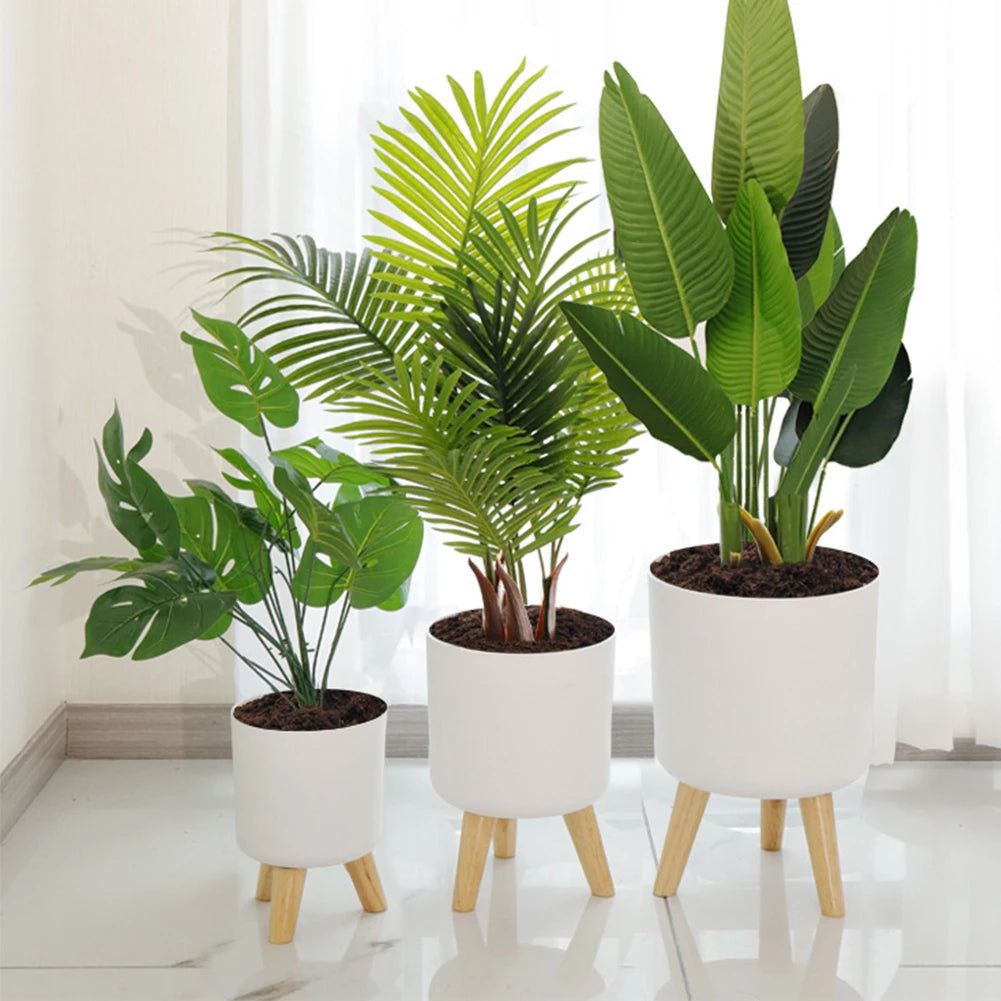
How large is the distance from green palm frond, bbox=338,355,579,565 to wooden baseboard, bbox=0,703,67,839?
821mm

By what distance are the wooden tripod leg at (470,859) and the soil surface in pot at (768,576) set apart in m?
0.40

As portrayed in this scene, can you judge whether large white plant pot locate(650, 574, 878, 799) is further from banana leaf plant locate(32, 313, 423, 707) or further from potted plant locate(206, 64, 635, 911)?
banana leaf plant locate(32, 313, 423, 707)

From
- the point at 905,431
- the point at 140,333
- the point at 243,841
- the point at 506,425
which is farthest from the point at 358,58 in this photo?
the point at 243,841

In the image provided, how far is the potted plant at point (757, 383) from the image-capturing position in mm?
1470

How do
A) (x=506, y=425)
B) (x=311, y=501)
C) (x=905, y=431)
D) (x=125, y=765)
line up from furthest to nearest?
1. (x=125, y=765)
2. (x=905, y=431)
3. (x=506, y=425)
4. (x=311, y=501)

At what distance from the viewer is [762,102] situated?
1.52 metres

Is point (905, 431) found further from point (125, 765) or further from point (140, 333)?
point (125, 765)

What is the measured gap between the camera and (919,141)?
205cm

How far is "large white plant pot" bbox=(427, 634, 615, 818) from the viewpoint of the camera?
1.58 meters

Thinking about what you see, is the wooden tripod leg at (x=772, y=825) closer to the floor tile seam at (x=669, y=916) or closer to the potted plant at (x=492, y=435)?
the floor tile seam at (x=669, y=916)

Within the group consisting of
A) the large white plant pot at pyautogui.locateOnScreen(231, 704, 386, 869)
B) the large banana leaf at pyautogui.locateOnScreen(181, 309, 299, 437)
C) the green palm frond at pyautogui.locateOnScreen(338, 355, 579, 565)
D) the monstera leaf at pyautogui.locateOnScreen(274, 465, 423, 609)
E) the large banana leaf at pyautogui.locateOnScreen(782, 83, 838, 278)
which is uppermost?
the large banana leaf at pyautogui.locateOnScreen(782, 83, 838, 278)

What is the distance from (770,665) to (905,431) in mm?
694

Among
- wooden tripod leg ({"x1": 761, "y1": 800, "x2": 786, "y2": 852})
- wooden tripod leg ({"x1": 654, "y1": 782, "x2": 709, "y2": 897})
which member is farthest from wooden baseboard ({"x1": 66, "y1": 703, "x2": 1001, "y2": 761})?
wooden tripod leg ({"x1": 654, "y1": 782, "x2": 709, "y2": 897})

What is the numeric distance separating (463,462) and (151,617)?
40cm
